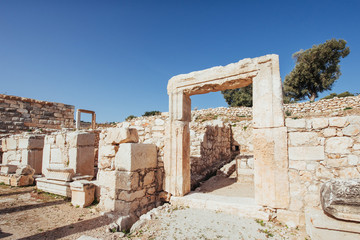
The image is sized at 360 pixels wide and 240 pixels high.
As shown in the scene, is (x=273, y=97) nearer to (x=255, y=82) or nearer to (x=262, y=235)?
(x=255, y=82)

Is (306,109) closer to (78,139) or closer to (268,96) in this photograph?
Answer: (268,96)

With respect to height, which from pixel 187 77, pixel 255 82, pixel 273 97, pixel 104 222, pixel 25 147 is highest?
pixel 187 77

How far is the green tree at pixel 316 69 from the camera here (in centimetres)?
1838

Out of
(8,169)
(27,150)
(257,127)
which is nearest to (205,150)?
(257,127)

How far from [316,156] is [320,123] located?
0.57 m

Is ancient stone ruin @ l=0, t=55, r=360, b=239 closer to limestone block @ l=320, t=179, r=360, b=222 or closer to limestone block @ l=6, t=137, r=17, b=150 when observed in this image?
limestone block @ l=320, t=179, r=360, b=222

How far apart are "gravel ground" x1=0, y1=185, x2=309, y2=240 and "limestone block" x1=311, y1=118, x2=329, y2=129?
5.72 feet

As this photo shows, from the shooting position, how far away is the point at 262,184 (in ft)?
11.9

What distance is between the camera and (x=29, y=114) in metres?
10.5

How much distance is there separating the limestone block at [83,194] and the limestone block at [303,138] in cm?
448

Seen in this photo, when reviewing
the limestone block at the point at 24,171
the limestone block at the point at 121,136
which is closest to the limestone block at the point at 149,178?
the limestone block at the point at 121,136

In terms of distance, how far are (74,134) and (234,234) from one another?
17.6 feet

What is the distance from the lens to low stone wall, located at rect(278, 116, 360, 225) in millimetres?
3061

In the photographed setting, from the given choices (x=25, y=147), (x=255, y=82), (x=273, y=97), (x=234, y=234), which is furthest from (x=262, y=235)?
(x=25, y=147)
